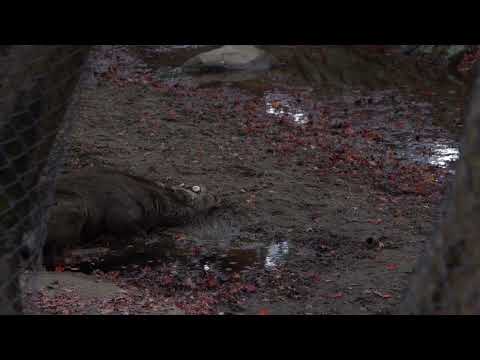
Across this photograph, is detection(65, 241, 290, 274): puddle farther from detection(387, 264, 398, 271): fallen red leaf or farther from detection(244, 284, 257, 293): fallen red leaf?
detection(387, 264, 398, 271): fallen red leaf

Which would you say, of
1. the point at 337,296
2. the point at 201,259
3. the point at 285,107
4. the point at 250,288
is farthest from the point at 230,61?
the point at 337,296

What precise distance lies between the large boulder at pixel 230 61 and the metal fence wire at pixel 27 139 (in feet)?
37.9

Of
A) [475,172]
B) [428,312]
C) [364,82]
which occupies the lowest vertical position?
[364,82]

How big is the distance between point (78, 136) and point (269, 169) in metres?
3.02

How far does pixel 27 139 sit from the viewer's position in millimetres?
3037

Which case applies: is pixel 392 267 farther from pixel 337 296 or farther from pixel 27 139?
pixel 27 139

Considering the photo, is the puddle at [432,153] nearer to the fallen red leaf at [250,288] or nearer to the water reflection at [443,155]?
the water reflection at [443,155]

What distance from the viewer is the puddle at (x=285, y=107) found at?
1169cm

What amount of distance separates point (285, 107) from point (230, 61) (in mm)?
3035

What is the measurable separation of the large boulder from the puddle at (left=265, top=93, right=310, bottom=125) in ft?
6.35

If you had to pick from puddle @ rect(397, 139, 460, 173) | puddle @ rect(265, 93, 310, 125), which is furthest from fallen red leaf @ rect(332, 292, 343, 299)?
puddle @ rect(265, 93, 310, 125)

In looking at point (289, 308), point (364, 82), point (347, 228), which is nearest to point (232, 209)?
point (347, 228)
